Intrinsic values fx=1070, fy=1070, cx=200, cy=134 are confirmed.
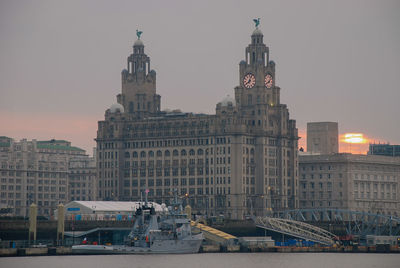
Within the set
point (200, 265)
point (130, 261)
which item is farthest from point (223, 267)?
point (130, 261)

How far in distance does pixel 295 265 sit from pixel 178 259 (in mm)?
22219

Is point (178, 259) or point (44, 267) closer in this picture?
point (44, 267)

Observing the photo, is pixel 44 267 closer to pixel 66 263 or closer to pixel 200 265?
pixel 66 263

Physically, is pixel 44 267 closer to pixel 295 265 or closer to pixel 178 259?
pixel 178 259

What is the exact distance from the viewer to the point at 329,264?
195125 millimetres

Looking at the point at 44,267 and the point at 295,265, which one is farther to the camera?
the point at 295,265

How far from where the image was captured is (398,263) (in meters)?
199

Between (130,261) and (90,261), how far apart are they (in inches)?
297

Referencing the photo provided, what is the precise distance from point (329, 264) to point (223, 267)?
21618 millimetres

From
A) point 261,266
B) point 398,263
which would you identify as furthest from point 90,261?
point 398,263

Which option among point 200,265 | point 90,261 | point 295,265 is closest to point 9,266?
point 90,261

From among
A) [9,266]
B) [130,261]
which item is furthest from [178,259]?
[9,266]

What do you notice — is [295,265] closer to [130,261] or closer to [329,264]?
[329,264]

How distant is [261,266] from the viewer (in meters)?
188
